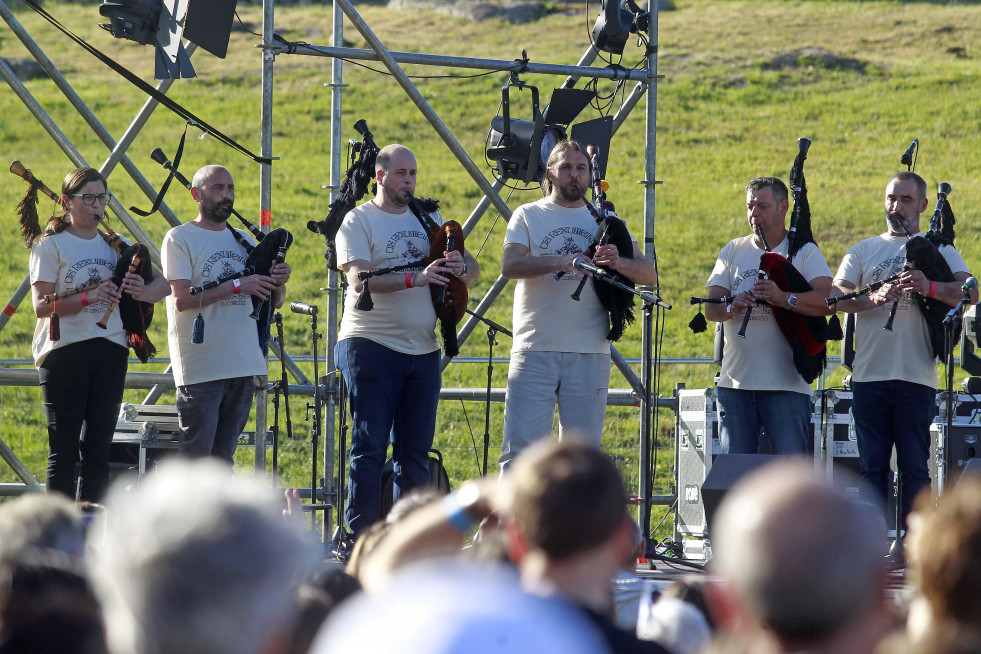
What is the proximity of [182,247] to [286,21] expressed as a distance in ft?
91.9

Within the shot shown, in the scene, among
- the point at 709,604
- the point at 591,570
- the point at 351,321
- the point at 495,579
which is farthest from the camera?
the point at 351,321

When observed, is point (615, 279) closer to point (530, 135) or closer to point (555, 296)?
point (555, 296)

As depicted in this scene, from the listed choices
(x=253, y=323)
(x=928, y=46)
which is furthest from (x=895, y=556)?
(x=928, y=46)

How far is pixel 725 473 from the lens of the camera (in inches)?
212

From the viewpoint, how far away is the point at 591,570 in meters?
2.12

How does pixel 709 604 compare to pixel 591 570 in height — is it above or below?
below

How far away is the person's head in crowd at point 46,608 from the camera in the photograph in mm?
1779

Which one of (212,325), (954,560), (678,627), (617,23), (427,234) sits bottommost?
(678,627)

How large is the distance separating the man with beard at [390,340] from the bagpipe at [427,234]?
0.12 ft

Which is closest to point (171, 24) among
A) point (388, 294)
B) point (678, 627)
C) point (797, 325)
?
point (388, 294)

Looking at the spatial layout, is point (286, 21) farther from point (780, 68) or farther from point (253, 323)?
point (253, 323)

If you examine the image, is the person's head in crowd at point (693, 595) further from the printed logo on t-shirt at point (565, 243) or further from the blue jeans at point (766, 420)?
the blue jeans at point (766, 420)

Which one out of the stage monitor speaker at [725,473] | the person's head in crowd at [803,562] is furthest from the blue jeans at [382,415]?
the person's head in crowd at [803,562]

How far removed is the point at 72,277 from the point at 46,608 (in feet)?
14.9
